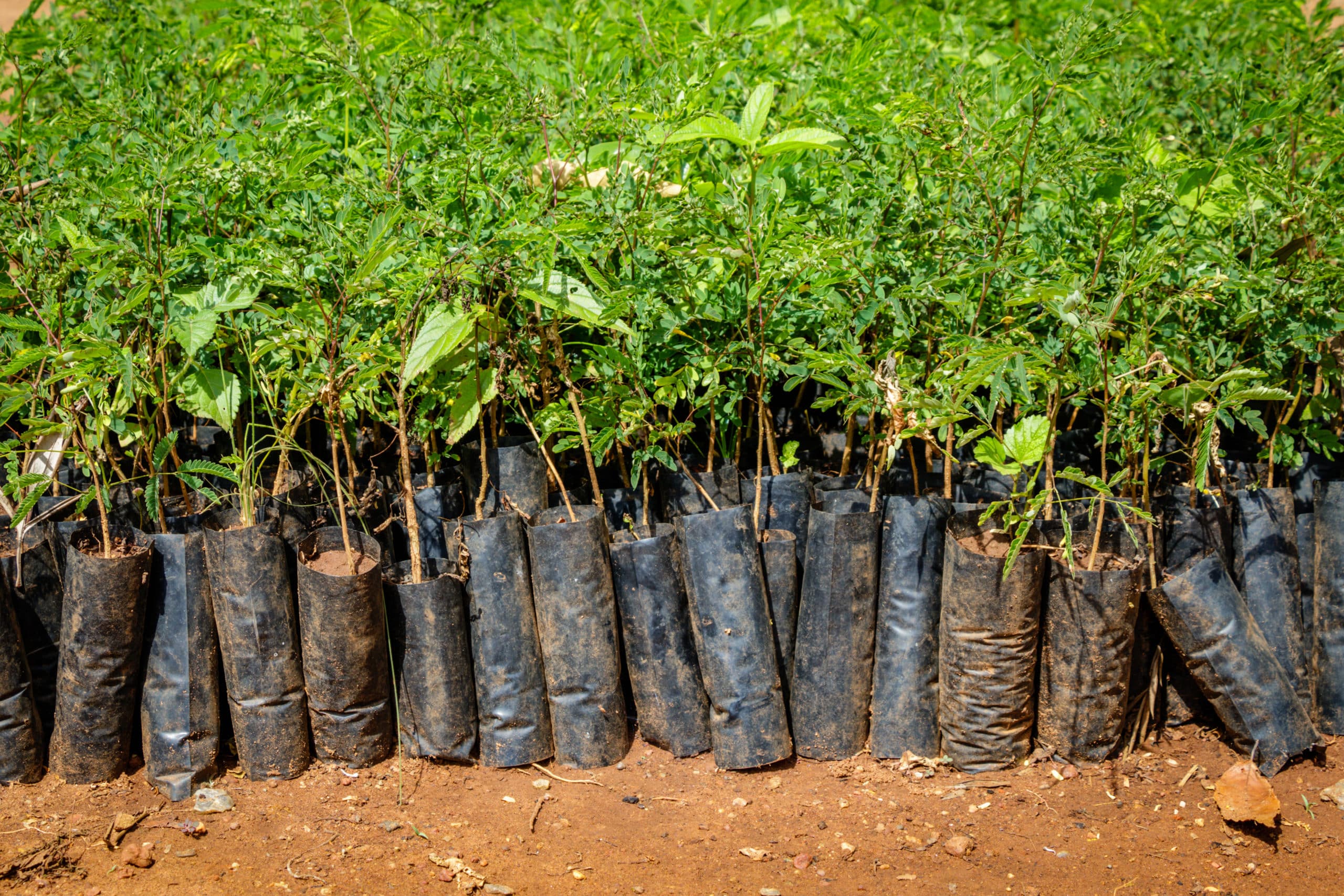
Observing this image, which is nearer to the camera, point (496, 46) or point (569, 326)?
point (569, 326)

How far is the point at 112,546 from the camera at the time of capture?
2201 millimetres

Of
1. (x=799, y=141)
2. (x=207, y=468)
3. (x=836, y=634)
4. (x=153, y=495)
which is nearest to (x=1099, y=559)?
(x=836, y=634)

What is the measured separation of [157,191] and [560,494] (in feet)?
3.64

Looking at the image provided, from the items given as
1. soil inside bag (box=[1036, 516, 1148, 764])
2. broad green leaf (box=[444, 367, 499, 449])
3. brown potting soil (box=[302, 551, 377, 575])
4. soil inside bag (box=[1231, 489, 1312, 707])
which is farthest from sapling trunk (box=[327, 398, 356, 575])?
soil inside bag (box=[1231, 489, 1312, 707])

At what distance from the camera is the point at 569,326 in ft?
7.79

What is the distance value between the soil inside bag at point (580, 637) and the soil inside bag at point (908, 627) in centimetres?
59

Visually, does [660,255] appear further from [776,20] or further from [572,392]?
[776,20]

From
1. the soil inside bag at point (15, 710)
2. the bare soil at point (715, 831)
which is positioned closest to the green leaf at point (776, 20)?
the bare soil at point (715, 831)

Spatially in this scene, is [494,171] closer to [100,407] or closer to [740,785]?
[100,407]

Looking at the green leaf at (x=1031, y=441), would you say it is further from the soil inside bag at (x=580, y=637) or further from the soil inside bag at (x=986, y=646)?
the soil inside bag at (x=580, y=637)

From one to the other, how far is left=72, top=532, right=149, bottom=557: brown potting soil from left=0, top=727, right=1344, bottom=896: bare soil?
49 cm

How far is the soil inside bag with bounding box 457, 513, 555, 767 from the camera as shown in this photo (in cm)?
221

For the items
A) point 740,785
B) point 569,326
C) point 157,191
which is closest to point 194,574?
point 157,191

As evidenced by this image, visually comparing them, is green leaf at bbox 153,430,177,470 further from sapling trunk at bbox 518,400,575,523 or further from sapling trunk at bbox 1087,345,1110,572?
sapling trunk at bbox 1087,345,1110,572
